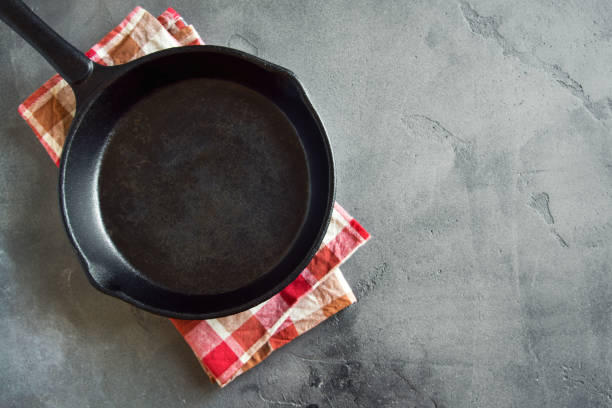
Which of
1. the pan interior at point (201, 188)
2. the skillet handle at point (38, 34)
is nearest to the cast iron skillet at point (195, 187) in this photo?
the pan interior at point (201, 188)

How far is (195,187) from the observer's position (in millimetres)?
793

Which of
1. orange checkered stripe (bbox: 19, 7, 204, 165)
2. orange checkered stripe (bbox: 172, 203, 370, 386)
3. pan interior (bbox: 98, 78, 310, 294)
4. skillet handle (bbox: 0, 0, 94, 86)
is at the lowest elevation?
orange checkered stripe (bbox: 172, 203, 370, 386)

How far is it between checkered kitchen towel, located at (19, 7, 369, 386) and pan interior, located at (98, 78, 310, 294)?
0.23ft

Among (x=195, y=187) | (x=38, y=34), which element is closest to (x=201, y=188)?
(x=195, y=187)

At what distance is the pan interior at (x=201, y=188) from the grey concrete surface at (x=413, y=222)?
0.12 meters

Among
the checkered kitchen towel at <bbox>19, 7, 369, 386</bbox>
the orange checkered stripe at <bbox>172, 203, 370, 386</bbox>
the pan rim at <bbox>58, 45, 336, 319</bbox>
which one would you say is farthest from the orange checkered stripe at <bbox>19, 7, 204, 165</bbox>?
the orange checkered stripe at <bbox>172, 203, 370, 386</bbox>

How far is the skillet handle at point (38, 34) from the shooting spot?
2.10 ft

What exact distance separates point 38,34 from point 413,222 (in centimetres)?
75

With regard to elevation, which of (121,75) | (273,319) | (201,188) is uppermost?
(121,75)

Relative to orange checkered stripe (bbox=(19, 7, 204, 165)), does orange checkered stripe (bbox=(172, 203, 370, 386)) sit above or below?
below

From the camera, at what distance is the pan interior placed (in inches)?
31.0

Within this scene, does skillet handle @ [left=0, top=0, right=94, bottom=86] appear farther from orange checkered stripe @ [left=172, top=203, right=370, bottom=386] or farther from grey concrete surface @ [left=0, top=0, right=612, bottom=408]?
orange checkered stripe @ [left=172, top=203, right=370, bottom=386]

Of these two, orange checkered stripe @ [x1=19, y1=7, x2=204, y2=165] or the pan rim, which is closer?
the pan rim

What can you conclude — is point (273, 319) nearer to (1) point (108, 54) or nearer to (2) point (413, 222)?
(2) point (413, 222)
